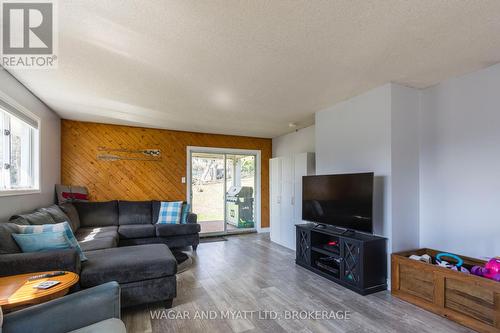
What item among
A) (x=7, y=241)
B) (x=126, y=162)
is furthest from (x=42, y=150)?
(x=7, y=241)

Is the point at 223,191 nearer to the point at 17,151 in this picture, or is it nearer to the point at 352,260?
the point at 352,260

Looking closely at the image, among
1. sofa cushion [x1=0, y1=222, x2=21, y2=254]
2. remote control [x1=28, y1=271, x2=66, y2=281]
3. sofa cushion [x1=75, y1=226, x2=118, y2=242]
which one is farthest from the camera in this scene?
sofa cushion [x1=75, y1=226, x2=118, y2=242]

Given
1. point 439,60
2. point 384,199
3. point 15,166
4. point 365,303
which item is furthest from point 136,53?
point 365,303

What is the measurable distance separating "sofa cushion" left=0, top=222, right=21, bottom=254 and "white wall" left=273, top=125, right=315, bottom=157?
4.62 m

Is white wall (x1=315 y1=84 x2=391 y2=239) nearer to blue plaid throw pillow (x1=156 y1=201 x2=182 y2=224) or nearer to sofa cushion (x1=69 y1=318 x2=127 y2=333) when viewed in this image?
blue plaid throw pillow (x1=156 y1=201 x2=182 y2=224)

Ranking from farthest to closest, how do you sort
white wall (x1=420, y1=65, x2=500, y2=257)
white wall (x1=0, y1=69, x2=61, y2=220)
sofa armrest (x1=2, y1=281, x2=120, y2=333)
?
white wall (x1=0, y1=69, x2=61, y2=220), white wall (x1=420, y1=65, x2=500, y2=257), sofa armrest (x1=2, y1=281, x2=120, y2=333)

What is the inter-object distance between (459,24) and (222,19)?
180 centimetres

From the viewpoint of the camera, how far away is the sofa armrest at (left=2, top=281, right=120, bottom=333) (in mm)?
1272

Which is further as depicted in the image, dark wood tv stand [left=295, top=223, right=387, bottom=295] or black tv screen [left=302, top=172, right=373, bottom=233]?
black tv screen [left=302, top=172, right=373, bottom=233]

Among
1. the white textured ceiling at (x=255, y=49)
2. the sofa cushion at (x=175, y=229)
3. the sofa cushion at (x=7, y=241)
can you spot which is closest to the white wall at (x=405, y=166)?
the white textured ceiling at (x=255, y=49)

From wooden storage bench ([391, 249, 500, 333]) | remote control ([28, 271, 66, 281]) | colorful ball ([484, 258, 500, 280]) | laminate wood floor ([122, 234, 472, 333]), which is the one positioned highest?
remote control ([28, 271, 66, 281])

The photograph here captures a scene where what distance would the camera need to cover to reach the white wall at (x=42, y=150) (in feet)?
8.89

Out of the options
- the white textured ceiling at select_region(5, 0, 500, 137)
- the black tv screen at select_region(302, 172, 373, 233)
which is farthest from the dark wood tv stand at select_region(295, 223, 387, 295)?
the white textured ceiling at select_region(5, 0, 500, 137)

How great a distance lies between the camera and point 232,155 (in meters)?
6.27
